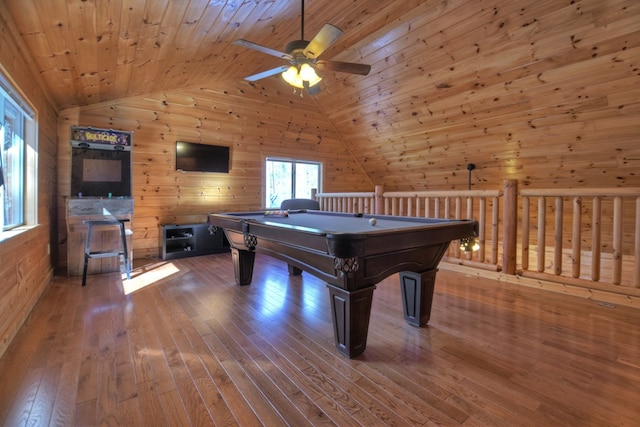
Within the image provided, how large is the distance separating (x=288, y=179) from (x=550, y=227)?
482 cm

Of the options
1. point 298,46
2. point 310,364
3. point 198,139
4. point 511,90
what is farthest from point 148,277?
point 511,90

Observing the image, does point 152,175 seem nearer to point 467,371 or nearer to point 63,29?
point 63,29

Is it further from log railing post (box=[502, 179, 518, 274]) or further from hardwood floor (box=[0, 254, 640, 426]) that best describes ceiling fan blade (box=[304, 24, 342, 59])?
log railing post (box=[502, 179, 518, 274])

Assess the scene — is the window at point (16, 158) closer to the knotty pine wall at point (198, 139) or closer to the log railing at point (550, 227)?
the knotty pine wall at point (198, 139)

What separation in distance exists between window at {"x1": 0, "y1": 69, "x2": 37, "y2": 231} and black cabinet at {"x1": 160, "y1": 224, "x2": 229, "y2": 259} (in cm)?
189

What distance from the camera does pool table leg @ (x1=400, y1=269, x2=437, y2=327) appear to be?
2.32 m

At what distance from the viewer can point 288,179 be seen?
6480 mm

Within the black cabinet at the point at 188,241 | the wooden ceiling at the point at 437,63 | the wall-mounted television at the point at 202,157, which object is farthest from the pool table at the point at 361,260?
the wall-mounted television at the point at 202,157

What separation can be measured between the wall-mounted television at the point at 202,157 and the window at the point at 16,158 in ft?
7.26

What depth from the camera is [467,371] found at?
1.76m

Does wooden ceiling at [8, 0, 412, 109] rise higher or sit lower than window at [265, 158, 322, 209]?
higher

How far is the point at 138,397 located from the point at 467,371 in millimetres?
1775

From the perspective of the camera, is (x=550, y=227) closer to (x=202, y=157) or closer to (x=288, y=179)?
(x=288, y=179)

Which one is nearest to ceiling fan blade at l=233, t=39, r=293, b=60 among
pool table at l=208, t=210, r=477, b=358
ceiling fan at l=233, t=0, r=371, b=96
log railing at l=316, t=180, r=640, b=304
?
ceiling fan at l=233, t=0, r=371, b=96
